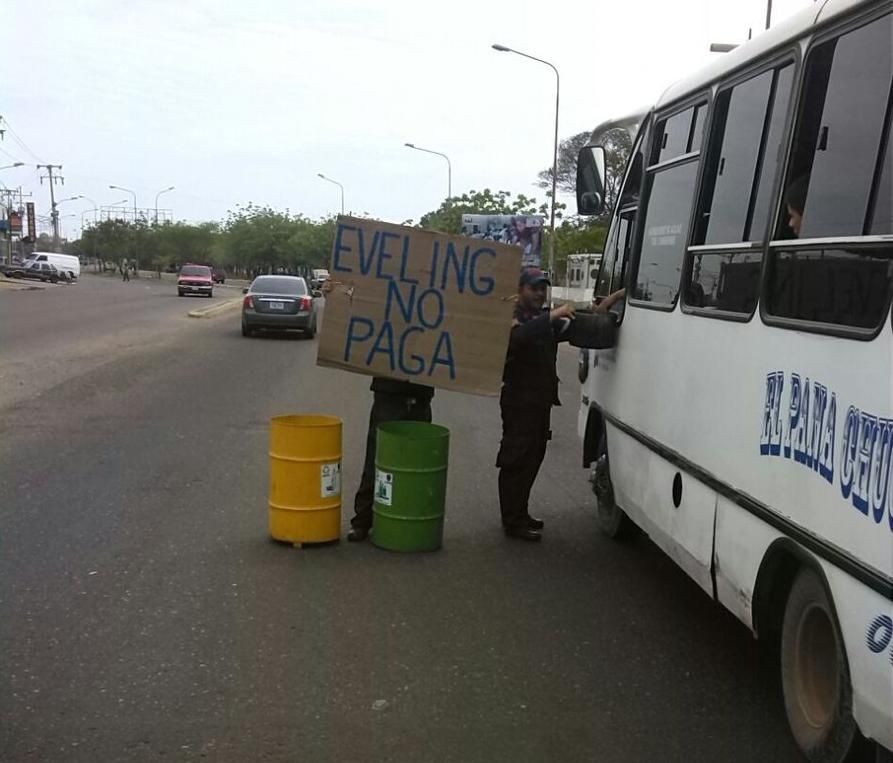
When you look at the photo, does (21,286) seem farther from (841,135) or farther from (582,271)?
(841,135)

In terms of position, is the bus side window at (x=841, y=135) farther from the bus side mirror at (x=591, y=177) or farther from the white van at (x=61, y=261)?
the white van at (x=61, y=261)

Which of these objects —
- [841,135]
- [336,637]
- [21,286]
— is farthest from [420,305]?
[21,286]

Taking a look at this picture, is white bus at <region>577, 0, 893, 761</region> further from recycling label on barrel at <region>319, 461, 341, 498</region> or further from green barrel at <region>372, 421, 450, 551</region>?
recycling label on barrel at <region>319, 461, 341, 498</region>

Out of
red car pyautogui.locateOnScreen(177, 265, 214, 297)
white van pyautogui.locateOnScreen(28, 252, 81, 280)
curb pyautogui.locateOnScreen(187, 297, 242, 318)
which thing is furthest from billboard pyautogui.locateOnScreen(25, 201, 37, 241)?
curb pyautogui.locateOnScreen(187, 297, 242, 318)

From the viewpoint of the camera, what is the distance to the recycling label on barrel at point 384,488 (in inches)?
243

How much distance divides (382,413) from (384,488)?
0.58m

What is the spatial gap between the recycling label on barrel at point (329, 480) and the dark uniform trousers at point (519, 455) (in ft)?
3.47

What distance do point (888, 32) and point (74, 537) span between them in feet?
16.9

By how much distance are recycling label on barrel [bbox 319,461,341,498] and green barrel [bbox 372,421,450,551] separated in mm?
250

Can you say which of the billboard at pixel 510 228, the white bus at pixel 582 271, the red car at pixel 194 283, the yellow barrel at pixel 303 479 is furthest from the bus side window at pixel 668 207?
the red car at pixel 194 283

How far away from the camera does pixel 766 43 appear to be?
4.06 m

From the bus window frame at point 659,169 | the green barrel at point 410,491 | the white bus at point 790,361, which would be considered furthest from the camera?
the green barrel at point 410,491

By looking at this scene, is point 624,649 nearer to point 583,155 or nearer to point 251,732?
point 251,732

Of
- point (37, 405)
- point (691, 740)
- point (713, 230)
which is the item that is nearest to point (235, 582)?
point (691, 740)
